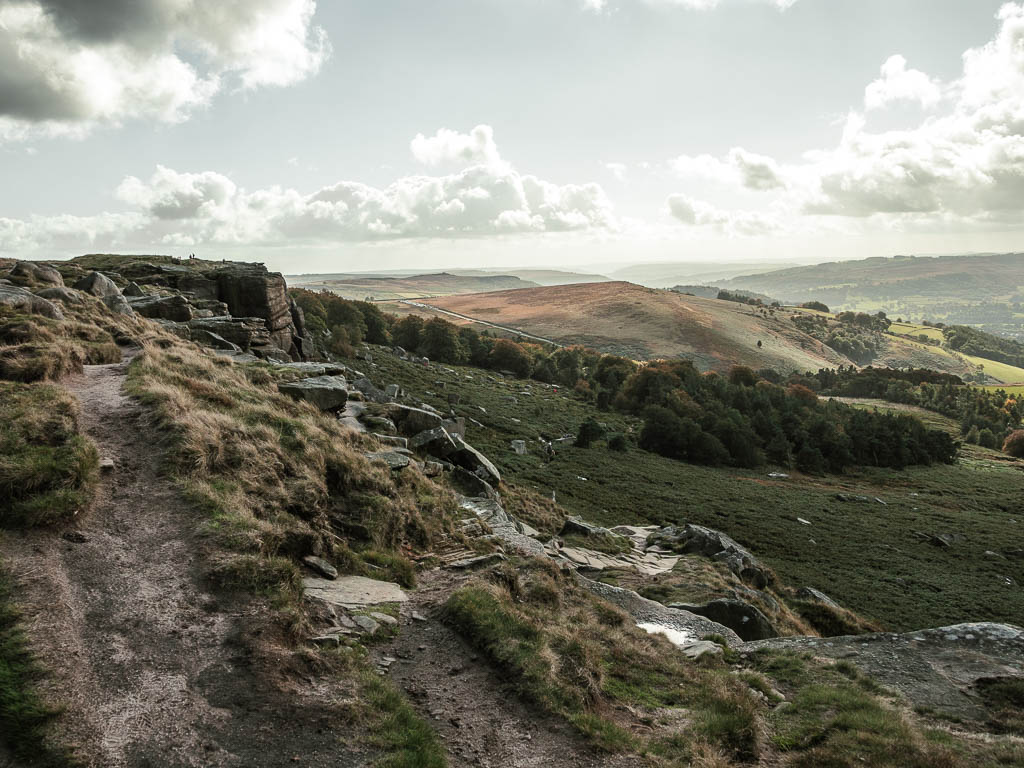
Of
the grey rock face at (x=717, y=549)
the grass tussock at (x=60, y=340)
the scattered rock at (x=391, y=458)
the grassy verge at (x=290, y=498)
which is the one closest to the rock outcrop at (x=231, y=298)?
the grass tussock at (x=60, y=340)

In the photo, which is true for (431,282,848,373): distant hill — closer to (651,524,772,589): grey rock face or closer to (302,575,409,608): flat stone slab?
(651,524,772,589): grey rock face

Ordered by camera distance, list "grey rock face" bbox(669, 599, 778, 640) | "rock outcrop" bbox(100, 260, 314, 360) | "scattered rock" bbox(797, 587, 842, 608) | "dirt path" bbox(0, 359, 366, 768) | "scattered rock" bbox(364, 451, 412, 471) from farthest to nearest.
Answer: "rock outcrop" bbox(100, 260, 314, 360) → "scattered rock" bbox(797, 587, 842, 608) → "scattered rock" bbox(364, 451, 412, 471) → "grey rock face" bbox(669, 599, 778, 640) → "dirt path" bbox(0, 359, 366, 768)

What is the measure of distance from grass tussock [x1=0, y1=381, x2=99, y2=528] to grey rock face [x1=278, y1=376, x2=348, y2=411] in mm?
8380

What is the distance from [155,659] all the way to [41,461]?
523 centimetres

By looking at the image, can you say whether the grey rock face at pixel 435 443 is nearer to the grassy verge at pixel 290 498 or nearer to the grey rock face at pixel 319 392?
the grey rock face at pixel 319 392

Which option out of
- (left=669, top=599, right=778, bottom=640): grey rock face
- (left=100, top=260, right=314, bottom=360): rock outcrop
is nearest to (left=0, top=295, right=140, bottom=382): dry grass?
(left=100, top=260, right=314, bottom=360): rock outcrop

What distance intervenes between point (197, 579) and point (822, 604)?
2536 centimetres

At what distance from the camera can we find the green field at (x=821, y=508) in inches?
1211

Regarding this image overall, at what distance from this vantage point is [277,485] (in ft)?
42.8

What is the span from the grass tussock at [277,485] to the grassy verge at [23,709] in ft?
9.00

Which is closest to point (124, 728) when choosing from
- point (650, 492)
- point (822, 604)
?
point (822, 604)

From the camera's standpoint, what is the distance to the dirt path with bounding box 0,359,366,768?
20.6 ft

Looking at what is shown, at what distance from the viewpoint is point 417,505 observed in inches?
652

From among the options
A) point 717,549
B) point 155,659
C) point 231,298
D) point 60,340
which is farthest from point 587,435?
point 155,659
